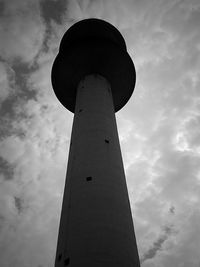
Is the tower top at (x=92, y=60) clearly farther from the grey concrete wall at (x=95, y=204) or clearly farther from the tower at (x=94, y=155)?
the grey concrete wall at (x=95, y=204)

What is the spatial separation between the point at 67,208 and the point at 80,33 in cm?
1500

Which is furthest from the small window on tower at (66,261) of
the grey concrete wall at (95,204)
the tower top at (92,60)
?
the tower top at (92,60)

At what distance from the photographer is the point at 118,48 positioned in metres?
18.8

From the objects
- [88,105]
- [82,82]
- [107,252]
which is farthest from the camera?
[82,82]

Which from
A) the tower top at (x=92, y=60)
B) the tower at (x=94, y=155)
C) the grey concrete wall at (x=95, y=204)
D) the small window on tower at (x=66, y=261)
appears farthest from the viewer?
the tower top at (x=92, y=60)

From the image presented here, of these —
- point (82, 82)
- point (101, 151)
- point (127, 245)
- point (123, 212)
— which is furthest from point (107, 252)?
point (82, 82)

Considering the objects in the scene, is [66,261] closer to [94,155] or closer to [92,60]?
[94,155]

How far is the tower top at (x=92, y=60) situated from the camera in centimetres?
1862

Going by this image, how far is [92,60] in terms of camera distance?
1877 cm

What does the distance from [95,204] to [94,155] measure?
274 centimetres

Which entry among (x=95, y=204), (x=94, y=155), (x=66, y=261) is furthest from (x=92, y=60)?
(x=66, y=261)

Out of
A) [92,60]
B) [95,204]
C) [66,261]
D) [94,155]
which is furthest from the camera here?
[92,60]

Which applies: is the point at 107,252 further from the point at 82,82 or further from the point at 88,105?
the point at 82,82

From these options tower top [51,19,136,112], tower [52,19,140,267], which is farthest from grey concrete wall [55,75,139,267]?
tower top [51,19,136,112]
